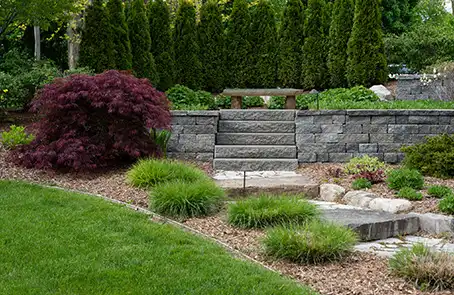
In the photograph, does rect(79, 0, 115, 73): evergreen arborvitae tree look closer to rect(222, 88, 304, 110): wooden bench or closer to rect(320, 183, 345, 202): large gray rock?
rect(222, 88, 304, 110): wooden bench

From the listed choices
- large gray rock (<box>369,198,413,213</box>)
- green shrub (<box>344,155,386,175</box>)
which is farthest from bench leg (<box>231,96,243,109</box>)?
large gray rock (<box>369,198,413,213</box>)

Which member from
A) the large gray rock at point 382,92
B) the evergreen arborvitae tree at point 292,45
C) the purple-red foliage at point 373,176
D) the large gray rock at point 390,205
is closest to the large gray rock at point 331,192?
the purple-red foliage at point 373,176

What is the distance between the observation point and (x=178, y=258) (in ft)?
14.6

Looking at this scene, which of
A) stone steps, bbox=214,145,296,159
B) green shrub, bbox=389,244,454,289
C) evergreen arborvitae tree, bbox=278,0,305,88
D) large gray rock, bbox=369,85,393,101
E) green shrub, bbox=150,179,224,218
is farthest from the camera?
evergreen arborvitae tree, bbox=278,0,305,88

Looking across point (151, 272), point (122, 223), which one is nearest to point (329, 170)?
point (122, 223)

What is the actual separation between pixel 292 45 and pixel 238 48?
1.30 meters

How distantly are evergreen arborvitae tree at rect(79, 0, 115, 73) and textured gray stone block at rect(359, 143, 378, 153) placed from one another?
18.9 feet

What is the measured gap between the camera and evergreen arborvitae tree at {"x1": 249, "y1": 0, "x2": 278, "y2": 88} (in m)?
14.3

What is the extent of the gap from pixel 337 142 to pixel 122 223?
4.40 metres

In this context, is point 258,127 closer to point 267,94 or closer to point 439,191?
point 267,94

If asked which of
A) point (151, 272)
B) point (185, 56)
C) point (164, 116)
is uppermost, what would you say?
point (185, 56)

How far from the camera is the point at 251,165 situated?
8.42 m

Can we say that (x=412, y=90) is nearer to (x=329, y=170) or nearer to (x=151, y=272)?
(x=329, y=170)

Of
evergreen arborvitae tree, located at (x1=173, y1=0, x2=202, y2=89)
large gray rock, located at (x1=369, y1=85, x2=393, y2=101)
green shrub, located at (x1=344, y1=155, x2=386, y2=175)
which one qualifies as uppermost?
evergreen arborvitae tree, located at (x1=173, y1=0, x2=202, y2=89)
